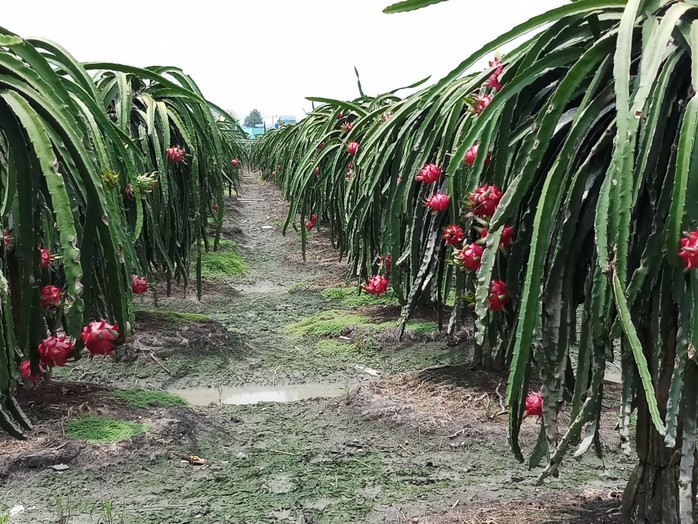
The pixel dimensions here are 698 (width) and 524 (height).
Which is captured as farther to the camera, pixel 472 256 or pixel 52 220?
pixel 52 220

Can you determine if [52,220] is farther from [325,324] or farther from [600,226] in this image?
[325,324]

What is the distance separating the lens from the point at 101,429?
316 centimetres

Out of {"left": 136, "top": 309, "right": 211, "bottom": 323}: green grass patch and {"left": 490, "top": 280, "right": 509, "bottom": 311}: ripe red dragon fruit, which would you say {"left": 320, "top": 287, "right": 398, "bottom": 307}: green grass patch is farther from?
{"left": 490, "top": 280, "right": 509, "bottom": 311}: ripe red dragon fruit

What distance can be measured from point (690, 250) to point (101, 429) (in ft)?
8.50

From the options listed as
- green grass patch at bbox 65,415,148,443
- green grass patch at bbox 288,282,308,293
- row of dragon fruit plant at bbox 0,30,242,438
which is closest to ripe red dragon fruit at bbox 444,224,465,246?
row of dragon fruit plant at bbox 0,30,242,438

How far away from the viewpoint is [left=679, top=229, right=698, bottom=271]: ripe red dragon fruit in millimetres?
1463

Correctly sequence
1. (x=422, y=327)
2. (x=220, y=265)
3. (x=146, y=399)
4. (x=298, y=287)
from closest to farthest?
(x=146, y=399)
(x=422, y=327)
(x=298, y=287)
(x=220, y=265)

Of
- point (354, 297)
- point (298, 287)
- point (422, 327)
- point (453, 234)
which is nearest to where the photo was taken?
point (453, 234)

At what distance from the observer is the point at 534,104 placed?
6.93ft

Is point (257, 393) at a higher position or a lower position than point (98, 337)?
lower

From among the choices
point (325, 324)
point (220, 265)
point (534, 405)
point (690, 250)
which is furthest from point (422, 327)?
point (690, 250)

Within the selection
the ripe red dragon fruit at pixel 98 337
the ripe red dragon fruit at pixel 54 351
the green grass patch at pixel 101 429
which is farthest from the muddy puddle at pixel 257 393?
the ripe red dragon fruit at pixel 98 337

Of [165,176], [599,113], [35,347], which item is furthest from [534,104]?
[165,176]

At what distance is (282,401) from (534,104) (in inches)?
98.8
